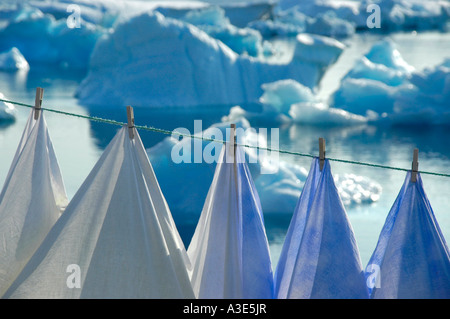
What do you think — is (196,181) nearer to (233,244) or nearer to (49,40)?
(233,244)

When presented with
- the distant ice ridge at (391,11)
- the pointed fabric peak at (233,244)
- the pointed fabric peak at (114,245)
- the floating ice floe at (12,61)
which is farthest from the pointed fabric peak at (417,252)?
the distant ice ridge at (391,11)

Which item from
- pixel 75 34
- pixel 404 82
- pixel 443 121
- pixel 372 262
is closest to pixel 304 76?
pixel 404 82

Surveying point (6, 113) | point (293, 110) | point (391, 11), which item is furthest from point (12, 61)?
point (391, 11)

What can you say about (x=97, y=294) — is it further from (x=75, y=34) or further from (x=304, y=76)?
(x=75, y=34)

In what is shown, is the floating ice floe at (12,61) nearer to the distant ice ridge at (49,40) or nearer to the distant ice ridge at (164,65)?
the distant ice ridge at (49,40)

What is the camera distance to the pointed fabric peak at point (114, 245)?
2.68 meters

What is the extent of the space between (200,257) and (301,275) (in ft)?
1.36

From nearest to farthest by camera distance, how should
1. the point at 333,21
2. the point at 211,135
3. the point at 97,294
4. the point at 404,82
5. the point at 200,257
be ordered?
the point at 97,294, the point at 200,257, the point at 211,135, the point at 404,82, the point at 333,21

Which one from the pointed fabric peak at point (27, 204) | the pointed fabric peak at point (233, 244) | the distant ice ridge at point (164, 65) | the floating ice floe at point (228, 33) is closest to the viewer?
the pointed fabric peak at point (233, 244)

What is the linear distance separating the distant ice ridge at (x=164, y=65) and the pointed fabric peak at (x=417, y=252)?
822 cm

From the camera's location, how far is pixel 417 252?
2.70 metres

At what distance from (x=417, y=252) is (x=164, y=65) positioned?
8.40 meters

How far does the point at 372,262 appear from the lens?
2926 millimetres

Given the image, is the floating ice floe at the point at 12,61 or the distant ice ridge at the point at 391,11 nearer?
the floating ice floe at the point at 12,61
